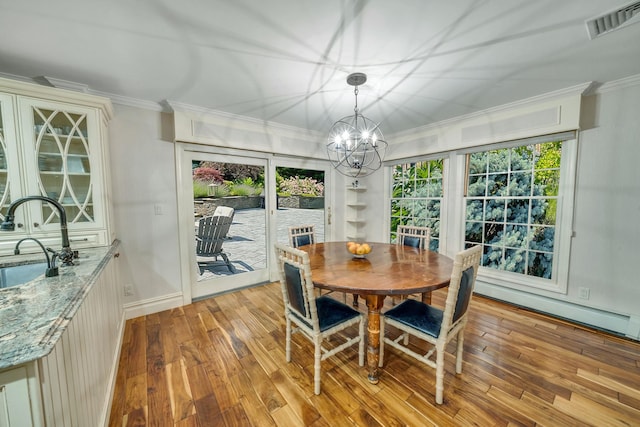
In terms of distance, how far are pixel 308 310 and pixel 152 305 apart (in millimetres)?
2183

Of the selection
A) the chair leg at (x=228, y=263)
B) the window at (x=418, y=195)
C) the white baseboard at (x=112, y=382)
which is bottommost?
the white baseboard at (x=112, y=382)

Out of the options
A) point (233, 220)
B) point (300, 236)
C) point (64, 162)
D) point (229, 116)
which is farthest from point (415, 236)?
point (64, 162)

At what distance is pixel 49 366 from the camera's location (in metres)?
0.77

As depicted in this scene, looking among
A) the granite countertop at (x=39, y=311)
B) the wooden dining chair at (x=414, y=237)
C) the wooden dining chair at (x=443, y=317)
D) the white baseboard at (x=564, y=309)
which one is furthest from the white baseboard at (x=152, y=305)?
the white baseboard at (x=564, y=309)

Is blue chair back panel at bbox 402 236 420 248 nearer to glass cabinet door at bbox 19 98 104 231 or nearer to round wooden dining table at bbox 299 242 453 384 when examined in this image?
round wooden dining table at bbox 299 242 453 384

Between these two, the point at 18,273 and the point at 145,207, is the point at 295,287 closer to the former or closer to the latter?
the point at 18,273

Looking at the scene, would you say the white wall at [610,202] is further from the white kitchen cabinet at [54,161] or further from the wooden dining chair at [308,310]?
the white kitchen cabinet at [54,161]

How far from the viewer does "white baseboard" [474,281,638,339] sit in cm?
225

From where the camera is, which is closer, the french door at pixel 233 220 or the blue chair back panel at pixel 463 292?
the blue chair back panel at pixel 463 292

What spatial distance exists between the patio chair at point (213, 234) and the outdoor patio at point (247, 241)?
0.25ft

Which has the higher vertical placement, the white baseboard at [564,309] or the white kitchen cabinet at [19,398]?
the white kitchen cabinet at [19,398]

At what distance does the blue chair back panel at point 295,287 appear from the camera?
1569 mm

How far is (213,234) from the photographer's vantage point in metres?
3.18

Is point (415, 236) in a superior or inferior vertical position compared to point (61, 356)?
superior
